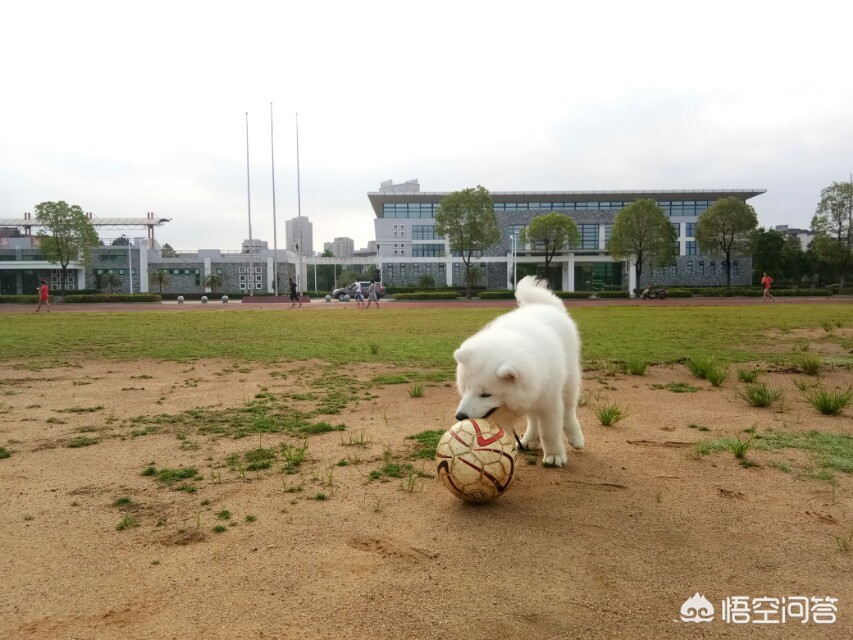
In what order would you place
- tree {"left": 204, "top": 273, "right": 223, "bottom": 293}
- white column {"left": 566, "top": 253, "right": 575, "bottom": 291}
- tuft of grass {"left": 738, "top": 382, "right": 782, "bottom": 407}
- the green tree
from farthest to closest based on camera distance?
white column {"left": 566, "top": 253, "right": 575, "bottom": 291}
tree {"left": 204, "top": 273, "right": 223, "bottom": 293}
the green tree
tuft of grass {"left": 738, "top": 382, "right": 782, "bottom": 407}

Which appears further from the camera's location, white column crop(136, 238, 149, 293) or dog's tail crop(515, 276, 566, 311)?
white column crop(136, 238, 149, 293)

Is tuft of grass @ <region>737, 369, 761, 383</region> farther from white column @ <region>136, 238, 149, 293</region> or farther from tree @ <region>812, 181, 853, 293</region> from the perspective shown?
white column @ <region>136, 238, 149, 293</region>

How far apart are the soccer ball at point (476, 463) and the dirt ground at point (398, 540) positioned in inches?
5.9

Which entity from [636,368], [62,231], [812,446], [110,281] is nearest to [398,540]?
[812,446]

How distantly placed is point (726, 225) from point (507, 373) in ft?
212

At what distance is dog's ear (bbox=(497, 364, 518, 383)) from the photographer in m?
3.97

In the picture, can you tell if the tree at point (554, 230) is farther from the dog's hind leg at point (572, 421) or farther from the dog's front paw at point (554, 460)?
the dog's front paw at point (554, 460)

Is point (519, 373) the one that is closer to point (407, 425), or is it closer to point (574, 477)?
point (574, 477)

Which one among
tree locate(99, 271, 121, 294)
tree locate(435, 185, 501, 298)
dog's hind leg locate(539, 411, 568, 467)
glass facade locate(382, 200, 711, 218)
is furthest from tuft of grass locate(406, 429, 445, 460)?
tree locate(99, 271, 121, 294)

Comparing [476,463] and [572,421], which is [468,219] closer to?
[572,421]

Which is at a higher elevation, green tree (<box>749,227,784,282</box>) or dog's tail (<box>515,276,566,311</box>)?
green tree (<box>749,227,784,282</box>)

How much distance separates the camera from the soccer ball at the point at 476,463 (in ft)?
12.8

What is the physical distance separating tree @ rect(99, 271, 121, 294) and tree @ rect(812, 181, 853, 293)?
8083cm

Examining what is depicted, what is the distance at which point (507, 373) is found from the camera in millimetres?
3986
